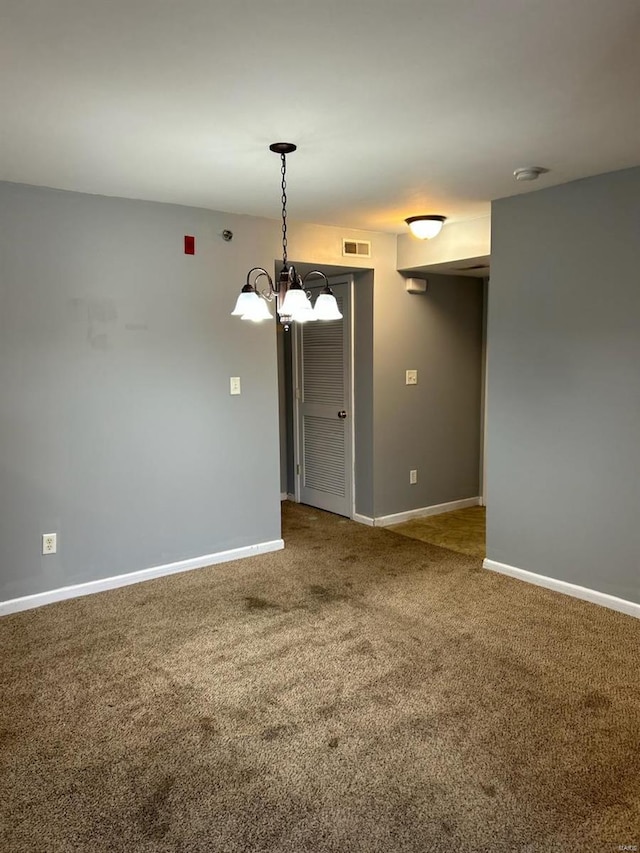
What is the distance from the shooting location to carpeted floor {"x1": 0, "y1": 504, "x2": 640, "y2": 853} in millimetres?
1862

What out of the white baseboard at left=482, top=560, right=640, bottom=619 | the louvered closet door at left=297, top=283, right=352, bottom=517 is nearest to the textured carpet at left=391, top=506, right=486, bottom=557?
the white baseboard at left=482, top=560, right=640, bottom=619

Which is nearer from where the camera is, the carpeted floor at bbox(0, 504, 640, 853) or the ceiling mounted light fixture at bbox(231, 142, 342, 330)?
the carpeted floor at bbox(0, 504, 640, 853)

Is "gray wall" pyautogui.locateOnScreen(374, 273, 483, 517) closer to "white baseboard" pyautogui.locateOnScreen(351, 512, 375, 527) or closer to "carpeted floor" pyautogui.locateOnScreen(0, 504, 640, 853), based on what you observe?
"white baseboard" pyautogui.locateOnScreen(351, 512, 375, 527)

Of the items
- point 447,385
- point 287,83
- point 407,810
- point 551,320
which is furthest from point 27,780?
point 447,385

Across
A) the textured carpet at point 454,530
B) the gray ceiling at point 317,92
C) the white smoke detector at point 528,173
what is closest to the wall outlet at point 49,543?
the gray ceiling at point 317,92

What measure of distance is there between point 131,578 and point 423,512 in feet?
8.30

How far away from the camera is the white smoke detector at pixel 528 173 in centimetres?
307

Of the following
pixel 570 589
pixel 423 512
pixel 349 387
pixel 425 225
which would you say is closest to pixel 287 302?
pixel 425 225

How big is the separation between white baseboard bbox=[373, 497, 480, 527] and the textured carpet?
45mm

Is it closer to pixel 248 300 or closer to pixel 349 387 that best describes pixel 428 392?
pixel 349 387

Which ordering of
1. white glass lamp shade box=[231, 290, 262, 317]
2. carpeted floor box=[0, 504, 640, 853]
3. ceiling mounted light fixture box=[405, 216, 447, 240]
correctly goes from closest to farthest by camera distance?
1. carpeted floor box=[0, 504, 640, 853]
2. white glass lamp shade box=[231, 290, 262, 317]
3. ceiling mounted light fixture box=[405, 216, 447, 240]

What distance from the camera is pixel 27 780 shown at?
81.4 inches

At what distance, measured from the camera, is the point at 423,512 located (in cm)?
529

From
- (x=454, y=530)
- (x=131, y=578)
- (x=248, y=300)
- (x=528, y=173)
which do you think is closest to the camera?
(x=248, y=300)
